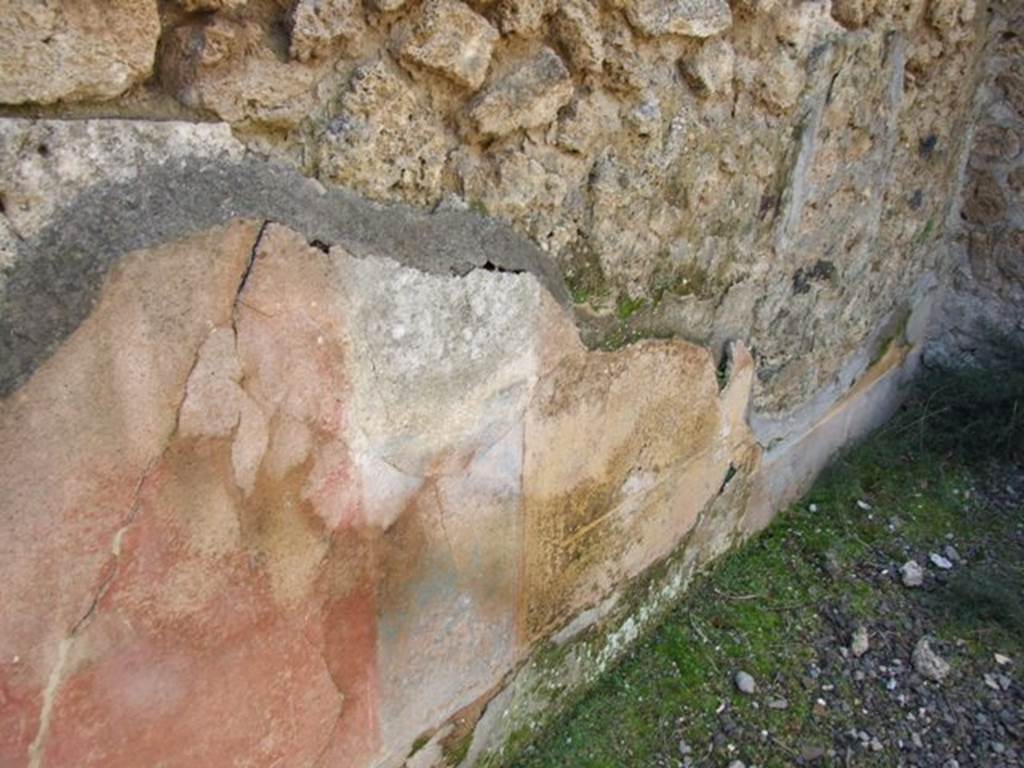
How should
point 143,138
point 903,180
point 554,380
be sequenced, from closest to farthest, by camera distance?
point 143,138, point 554,380, point 903,180

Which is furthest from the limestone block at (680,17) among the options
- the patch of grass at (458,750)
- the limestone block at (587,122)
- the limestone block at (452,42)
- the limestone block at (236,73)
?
the patch of grass at (458,750)

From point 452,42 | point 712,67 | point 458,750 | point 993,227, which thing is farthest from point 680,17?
point 993,227

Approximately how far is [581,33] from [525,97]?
0.14 m

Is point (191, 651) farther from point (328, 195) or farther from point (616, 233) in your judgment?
point (616, 233)

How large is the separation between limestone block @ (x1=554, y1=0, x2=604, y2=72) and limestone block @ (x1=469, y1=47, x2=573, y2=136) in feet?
0.11

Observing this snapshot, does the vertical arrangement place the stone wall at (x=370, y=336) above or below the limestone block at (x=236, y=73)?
below

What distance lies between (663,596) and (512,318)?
3.45 feet

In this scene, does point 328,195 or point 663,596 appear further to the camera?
point 663,596

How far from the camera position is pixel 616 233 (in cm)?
150

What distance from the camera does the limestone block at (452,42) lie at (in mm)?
1087

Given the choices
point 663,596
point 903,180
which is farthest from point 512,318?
point 903,180

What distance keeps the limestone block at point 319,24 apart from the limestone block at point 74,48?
0.15 meters

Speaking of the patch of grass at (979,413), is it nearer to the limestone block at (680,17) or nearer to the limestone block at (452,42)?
the limestone block at (680,17)

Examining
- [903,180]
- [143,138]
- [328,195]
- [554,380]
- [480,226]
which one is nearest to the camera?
[143,138]
